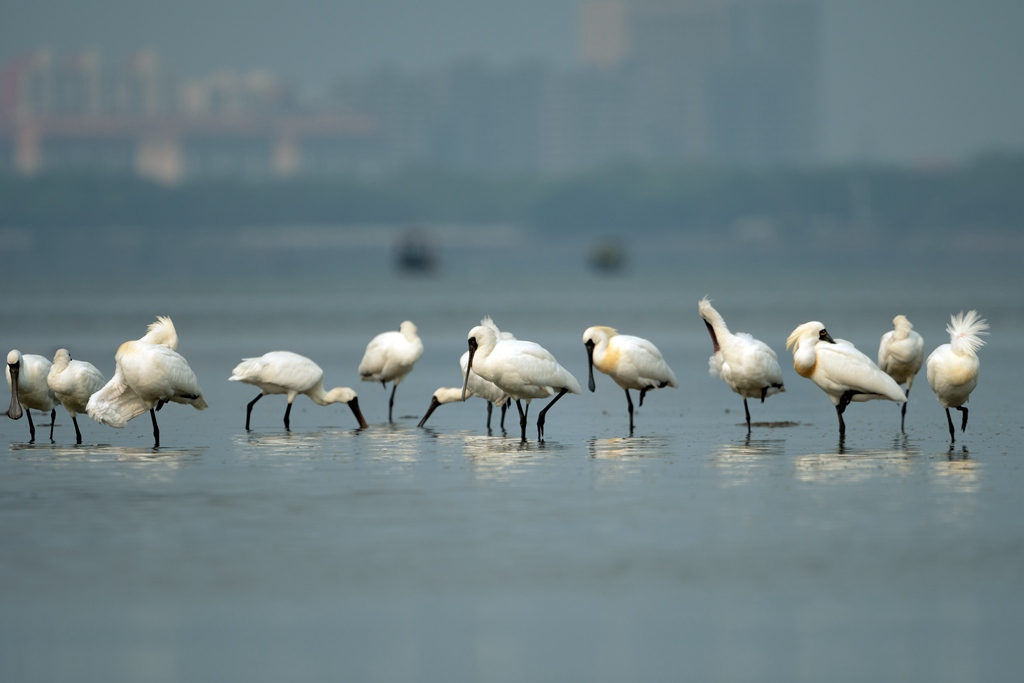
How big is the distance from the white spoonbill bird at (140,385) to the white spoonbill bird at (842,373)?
532 centimetres

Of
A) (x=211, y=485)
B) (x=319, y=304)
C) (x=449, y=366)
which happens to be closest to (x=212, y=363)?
(x=449, y=366)

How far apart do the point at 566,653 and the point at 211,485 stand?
558 centimetres

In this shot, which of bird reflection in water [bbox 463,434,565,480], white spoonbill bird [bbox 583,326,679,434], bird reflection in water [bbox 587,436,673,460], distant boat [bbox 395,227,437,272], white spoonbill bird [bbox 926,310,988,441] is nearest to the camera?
bird reflection in water [bbox 463,434,565,480]

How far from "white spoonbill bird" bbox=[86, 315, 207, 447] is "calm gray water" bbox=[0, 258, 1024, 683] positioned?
1.34ft

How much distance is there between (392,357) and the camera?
20047mm

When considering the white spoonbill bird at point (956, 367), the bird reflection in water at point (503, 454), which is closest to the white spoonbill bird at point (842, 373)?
the white spoonbill bird at point (956, 367)

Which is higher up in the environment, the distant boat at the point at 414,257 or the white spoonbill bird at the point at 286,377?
the distant boat at the point at 414,257

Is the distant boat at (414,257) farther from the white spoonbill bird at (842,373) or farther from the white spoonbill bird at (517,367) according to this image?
the white spoonbill bird at (842,373)

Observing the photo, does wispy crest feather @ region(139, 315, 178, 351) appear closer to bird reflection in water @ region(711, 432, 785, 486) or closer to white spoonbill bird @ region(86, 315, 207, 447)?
white spoonbill bird @ region(86, 315, 207, 447)

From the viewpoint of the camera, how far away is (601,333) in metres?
18.1

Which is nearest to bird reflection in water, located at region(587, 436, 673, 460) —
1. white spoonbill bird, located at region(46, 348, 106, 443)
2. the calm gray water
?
the calm gray water

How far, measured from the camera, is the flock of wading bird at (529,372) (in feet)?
52.9

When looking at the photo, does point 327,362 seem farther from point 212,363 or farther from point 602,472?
point 602,472

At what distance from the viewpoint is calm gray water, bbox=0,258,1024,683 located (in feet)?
29.5
